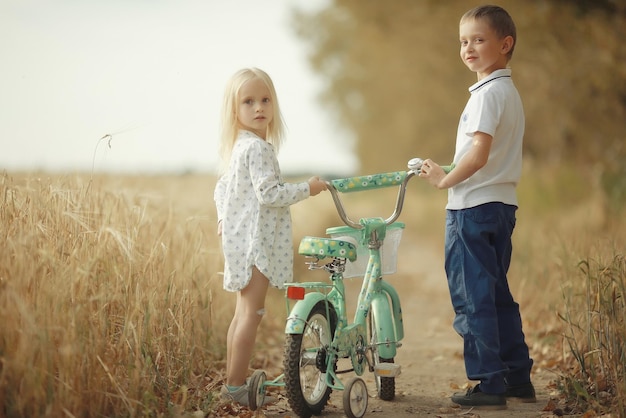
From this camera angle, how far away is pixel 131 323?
12.6 ft

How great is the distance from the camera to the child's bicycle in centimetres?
384

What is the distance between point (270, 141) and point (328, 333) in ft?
3.61

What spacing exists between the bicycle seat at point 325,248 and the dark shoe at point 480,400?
1069 millimetres

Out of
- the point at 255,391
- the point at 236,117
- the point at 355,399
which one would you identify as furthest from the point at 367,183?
the point at 255,391

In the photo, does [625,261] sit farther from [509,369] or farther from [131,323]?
[131,323]

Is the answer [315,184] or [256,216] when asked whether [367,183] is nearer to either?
[315,184]

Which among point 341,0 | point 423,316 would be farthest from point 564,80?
point 423,316

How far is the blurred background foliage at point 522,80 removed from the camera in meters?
11.3

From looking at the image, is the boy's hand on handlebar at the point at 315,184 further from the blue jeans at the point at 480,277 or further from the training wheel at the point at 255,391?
the training wheel at the point at 255,391

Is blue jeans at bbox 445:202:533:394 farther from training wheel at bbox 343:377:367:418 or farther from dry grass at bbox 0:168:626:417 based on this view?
training wheel at bbox 343:377:367:418

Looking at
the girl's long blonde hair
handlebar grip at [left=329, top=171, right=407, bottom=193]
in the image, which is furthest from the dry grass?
handlebar grip at [left=329, top=171, right=407, bottom=193]

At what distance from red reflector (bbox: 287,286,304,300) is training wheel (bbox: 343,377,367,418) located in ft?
1.73

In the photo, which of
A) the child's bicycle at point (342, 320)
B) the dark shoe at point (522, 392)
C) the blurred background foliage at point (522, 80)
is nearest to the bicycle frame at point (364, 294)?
the child's bicycle at point (342, 320)

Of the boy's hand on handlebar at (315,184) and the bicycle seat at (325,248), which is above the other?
the boy's hand on handlebar at (315,184)
